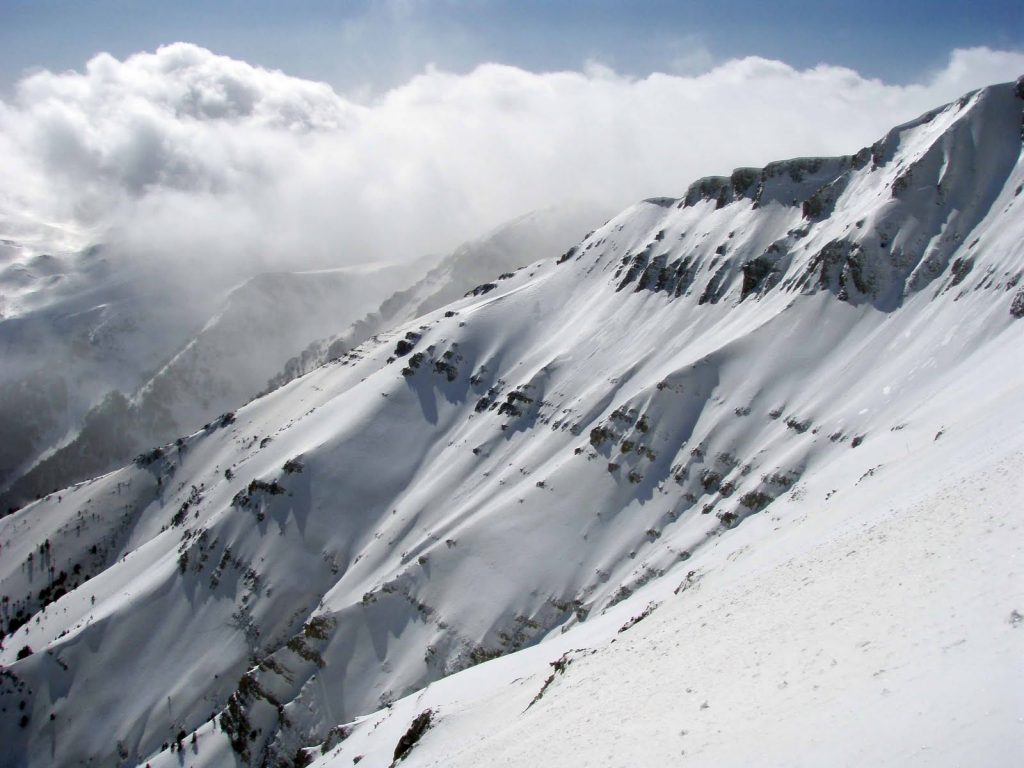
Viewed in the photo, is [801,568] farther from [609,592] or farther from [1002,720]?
[609,592]

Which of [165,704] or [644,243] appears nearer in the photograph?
[165,704]

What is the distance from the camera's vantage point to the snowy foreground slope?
25.4 m

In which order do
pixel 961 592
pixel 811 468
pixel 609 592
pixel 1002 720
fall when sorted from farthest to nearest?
pixel 609 592
pixel 811 468
pixel 961 592
pixel 1002 720

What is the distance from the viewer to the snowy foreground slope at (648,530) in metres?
25.4

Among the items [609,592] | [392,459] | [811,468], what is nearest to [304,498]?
[392,459]

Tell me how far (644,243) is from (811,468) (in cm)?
10208

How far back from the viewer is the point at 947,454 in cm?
4697

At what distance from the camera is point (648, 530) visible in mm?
113250

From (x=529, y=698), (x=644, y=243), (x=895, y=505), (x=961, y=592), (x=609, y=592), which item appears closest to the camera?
(x=961, y=592)

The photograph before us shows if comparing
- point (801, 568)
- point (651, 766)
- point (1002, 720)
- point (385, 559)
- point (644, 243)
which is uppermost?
point (644, 243)

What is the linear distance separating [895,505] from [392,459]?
131m

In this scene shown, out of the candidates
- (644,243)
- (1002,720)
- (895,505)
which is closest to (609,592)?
(895,505)

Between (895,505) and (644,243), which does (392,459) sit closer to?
(644,243)

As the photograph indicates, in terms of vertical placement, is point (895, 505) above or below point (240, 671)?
above
